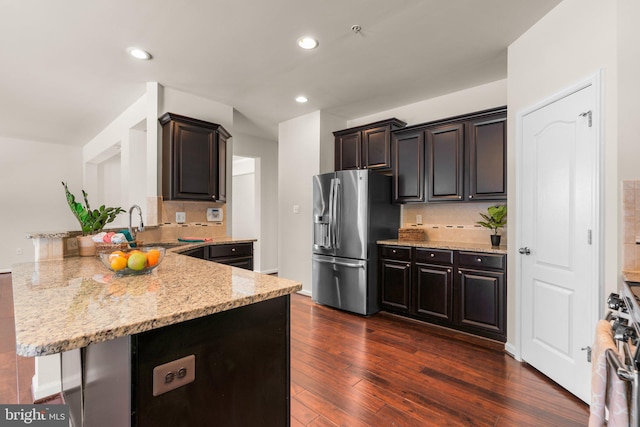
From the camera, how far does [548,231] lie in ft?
7.44

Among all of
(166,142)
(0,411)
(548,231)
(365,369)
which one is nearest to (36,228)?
(166,142)

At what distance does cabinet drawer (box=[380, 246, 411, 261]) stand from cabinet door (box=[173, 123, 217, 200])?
2.24 meters

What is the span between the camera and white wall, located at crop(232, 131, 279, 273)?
6.08 meters

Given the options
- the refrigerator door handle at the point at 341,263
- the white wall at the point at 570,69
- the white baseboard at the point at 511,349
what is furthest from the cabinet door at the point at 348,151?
the white baseboard at the point at 511,349

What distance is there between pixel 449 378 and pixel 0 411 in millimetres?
2472

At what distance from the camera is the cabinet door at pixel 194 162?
348 cm

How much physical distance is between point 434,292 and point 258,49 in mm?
3023

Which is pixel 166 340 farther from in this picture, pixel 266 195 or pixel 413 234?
pixel 266 195

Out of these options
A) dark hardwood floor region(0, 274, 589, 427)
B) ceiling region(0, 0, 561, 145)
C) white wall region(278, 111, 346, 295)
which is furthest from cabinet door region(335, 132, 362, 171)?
dark hardwood floor region(0, 274, 589, 427)

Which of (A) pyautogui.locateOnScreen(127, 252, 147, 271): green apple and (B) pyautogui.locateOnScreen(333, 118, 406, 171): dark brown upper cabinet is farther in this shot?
(B) pyautogui.locateOnScreen(333, 118, 406, 171): dark brown upper cabinet

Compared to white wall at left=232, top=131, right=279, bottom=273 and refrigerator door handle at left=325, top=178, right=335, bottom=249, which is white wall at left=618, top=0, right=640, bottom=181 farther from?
white wall at left=232, top=131, right=279, bottom=273

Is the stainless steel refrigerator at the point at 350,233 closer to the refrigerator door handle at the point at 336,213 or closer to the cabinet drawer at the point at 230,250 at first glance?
the refrigerator door handle at the point at 336,213

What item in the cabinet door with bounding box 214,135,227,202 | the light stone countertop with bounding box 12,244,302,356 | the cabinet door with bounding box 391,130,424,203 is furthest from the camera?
the cabinet door with bounding box 214,135,227,202

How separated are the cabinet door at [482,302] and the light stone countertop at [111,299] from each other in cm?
242
